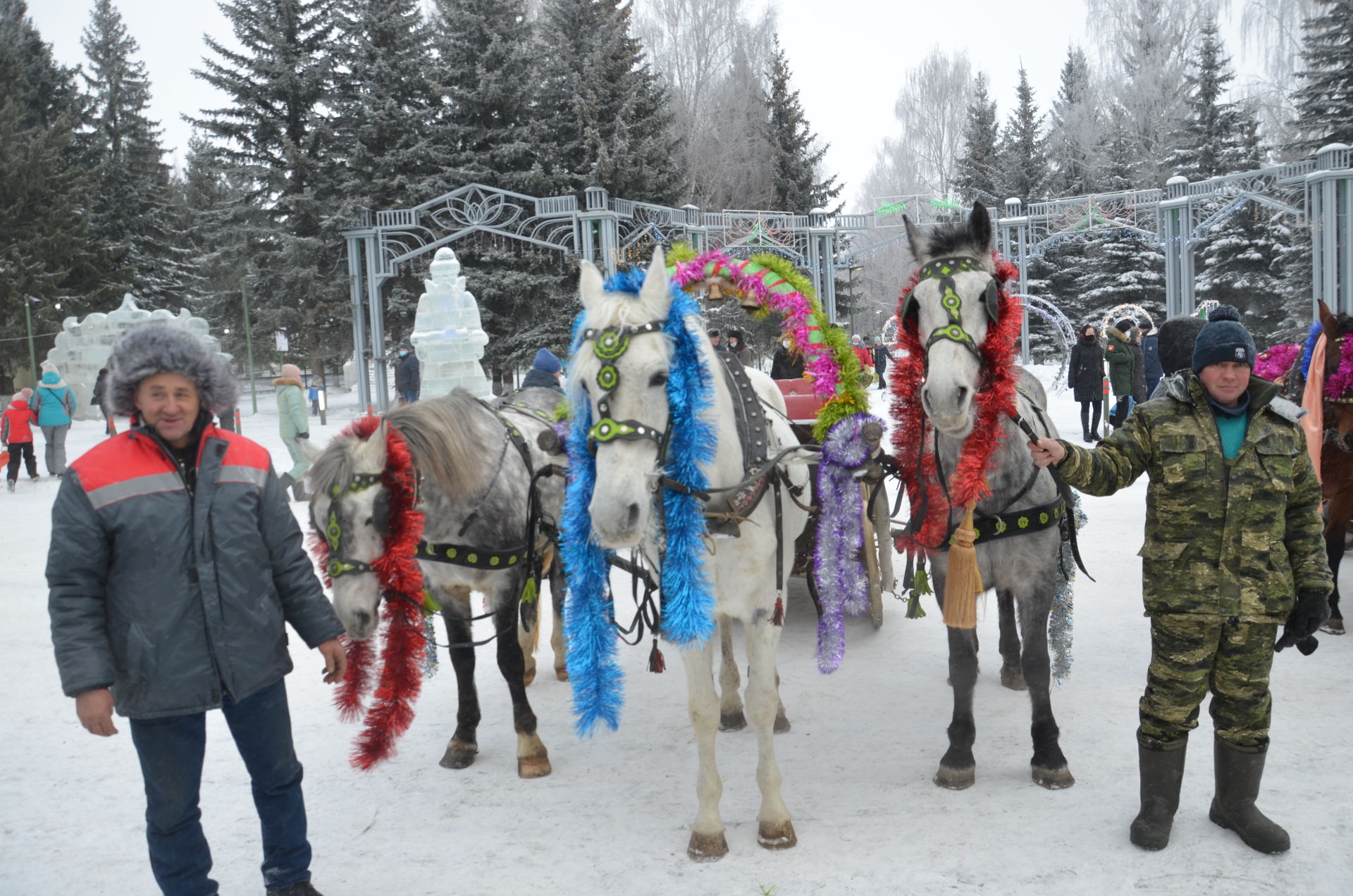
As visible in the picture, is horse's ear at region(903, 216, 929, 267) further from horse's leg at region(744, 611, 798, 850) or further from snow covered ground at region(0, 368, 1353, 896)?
snow covered ground at region(0, 368, 1353, 896)

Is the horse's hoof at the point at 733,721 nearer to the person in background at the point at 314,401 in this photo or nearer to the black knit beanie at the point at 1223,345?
the black knit beanie at the point at 1223,345

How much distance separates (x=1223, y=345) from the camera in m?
3.13

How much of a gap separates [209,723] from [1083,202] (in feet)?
84.2

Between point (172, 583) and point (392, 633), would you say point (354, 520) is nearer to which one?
point (392, 633)

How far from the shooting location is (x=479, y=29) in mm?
26469

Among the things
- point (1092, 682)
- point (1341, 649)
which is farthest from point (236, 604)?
point (1341, 649)

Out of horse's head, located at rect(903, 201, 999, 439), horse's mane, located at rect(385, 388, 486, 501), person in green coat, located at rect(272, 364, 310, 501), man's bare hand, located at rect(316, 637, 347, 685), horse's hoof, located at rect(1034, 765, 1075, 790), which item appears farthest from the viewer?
person in green coat, located at rect(272, 364, 310, 501)

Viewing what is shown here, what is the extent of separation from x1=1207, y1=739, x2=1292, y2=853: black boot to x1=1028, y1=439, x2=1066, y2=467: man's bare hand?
1.16m

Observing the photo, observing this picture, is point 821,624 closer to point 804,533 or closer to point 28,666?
point 804,533

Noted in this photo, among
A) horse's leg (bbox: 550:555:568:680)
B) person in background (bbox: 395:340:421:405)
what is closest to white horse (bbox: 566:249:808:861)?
horse's leg (bbox: 550:555:568:680)

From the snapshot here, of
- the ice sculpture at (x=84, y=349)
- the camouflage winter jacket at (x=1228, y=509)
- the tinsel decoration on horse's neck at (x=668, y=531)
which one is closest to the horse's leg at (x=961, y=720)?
the camouflage winter jacket at (x=1228, y=509)

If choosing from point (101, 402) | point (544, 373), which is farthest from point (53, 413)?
point (101, 402)

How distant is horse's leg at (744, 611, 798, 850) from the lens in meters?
3.53

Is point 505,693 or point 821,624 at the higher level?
point 821,624
